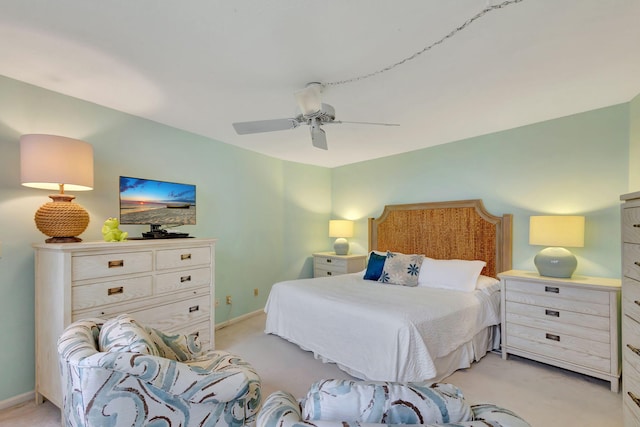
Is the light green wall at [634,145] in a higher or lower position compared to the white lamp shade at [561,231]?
higher

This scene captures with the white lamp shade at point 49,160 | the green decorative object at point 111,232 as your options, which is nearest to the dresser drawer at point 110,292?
the green decorative object at point 111,232

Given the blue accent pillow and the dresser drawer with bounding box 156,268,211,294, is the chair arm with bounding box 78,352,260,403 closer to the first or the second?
the dresser drawer with bounding box 156,268,211,294

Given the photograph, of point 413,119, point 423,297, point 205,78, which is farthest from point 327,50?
point 423,297

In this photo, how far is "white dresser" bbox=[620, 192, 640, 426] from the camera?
1290mm

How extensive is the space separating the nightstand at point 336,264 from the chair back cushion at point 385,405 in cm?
367

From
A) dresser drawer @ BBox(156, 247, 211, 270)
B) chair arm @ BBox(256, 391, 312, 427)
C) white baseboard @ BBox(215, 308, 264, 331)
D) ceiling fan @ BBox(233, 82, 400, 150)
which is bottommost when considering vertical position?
white baseboard @ BBox(215, 308, 264, 331)

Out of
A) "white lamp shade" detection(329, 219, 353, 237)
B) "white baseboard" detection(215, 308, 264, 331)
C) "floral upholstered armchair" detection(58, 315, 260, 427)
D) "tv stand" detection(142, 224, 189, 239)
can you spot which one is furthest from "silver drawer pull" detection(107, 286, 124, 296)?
"white lamp shade" detection(329, 219, 353, 237)

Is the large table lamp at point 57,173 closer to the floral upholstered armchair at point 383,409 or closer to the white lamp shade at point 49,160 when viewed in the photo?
the white lamp shade at point 49,160

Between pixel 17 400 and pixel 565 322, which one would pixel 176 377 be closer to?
pixel 17 400

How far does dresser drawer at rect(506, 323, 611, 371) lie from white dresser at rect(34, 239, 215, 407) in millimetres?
2931

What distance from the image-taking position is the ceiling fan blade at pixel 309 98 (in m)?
2.11

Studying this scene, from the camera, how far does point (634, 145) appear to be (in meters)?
2.57

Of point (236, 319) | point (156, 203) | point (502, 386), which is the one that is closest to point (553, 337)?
point (502, 386)

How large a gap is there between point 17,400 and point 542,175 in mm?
4958
